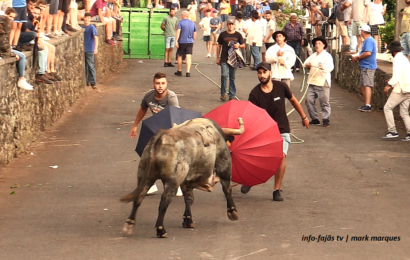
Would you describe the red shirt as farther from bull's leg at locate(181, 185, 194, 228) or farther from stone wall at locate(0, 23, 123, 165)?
bull's leg at locate(181, 185, 194, 228)

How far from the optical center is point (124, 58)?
33.9m

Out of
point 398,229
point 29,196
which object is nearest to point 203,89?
point 29,196

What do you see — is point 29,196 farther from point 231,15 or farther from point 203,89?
point 231,15

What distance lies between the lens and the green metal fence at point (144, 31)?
33.4 meters

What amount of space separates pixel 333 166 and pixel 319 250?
5151 millimetres

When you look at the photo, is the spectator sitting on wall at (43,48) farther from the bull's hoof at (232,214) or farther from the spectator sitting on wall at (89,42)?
the bull's hoof at (232,214)

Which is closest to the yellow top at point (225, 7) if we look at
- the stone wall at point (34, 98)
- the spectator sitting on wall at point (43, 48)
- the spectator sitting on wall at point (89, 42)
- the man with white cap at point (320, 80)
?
the spectator sitting on wall at point (89, 42)

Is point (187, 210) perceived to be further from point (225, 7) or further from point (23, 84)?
point (225, 7)

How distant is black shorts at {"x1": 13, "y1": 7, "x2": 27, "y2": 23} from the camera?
47.8 ft

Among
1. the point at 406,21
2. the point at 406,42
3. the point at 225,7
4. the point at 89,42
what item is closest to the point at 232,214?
the point at 406,42

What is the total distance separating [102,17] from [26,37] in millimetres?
11819

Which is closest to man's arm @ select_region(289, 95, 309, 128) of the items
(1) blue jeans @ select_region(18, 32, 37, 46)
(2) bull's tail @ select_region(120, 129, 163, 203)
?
(2) bull's tail @ select_region(120, 129, 163, 203)

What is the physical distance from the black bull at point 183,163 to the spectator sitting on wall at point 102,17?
1806 cm

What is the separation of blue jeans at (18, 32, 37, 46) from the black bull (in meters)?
6.77
